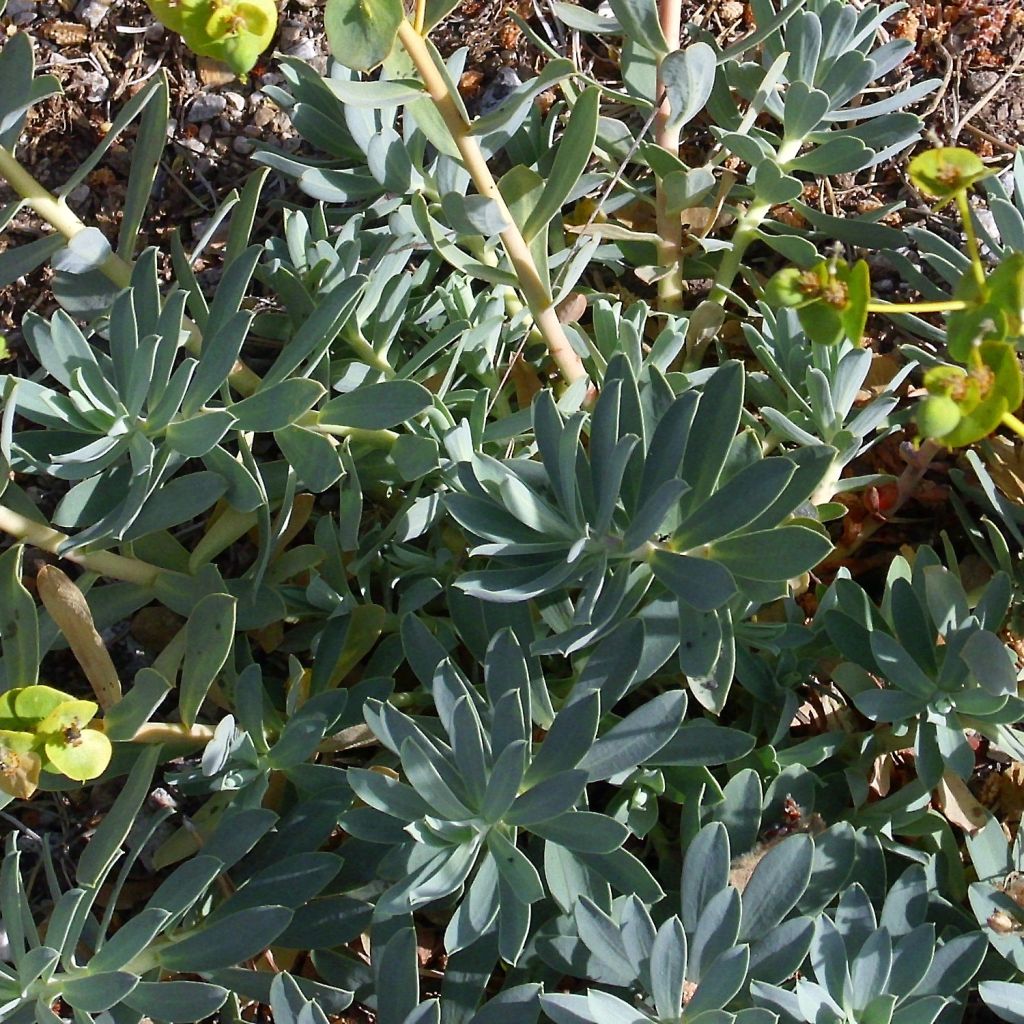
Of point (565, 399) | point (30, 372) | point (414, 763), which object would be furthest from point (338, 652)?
point (30, 372)

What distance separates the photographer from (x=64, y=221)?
66.9 inches

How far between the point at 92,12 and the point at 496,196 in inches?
67.6

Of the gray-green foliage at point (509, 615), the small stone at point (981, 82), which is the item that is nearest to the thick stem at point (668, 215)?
the gray-green foliage at point (509, 615)

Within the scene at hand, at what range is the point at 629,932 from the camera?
149cm

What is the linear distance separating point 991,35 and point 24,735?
8.39 feet

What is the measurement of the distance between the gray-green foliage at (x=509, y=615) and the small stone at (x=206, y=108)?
0.62 meters

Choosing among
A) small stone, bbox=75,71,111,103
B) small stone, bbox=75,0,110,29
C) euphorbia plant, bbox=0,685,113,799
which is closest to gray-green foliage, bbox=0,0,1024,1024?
euphorbia plant, bbox=0,685,113,799

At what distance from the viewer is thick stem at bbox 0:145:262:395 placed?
1617mm

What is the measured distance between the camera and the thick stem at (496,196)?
1349 mm

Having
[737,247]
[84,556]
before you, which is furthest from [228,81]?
[84,556]

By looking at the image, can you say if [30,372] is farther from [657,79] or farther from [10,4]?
[657,79]

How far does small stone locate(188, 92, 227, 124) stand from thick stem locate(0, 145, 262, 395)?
0.97 m

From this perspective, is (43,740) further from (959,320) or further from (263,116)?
(263,116)

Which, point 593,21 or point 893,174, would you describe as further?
point 893,174
